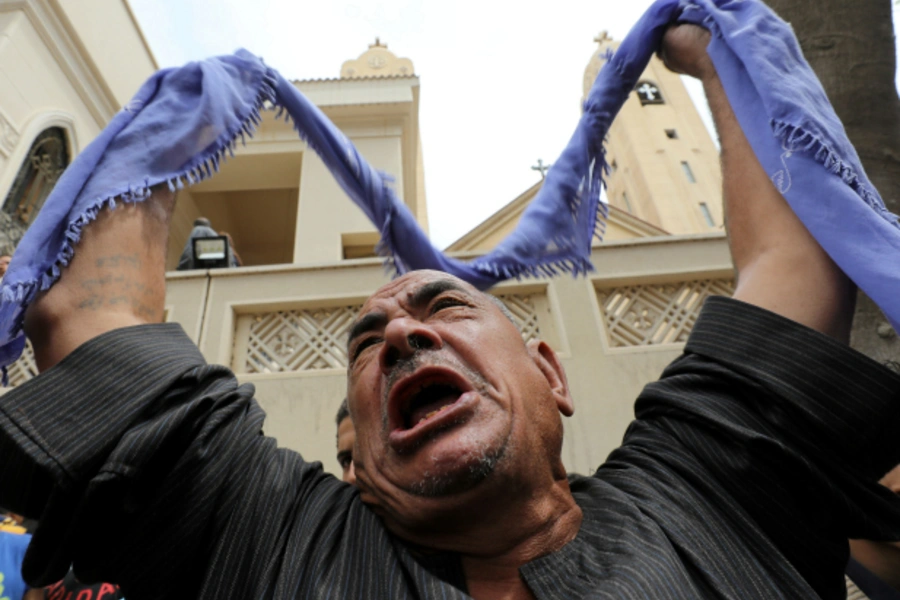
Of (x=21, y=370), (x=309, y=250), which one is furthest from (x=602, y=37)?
(x=21, y=370)

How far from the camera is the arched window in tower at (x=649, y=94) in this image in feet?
72.2

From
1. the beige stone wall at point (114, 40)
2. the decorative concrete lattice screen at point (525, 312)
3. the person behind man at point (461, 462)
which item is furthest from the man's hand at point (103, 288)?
the beige stone wall at point (114, 40)

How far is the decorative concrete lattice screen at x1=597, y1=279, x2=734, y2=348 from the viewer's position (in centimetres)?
365

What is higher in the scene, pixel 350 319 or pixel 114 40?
pixel 114 40

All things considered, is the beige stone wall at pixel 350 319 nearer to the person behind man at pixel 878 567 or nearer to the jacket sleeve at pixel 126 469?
the person behind man at pixel 878 567

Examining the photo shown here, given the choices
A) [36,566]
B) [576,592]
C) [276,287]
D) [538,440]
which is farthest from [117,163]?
[276,287]

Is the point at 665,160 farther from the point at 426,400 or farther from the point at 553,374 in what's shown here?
the point at 426,400

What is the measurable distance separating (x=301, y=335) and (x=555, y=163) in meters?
2.47

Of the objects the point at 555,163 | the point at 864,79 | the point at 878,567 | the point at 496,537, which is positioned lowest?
the point at 878,567

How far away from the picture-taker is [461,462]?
111 centimetres

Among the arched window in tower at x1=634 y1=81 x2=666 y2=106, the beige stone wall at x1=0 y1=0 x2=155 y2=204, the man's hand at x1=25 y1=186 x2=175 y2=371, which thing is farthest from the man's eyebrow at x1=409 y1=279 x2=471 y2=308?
the arched window in tower at x1=634 y1=81 x2=666 y2=106

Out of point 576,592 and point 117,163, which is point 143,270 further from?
point 576,592

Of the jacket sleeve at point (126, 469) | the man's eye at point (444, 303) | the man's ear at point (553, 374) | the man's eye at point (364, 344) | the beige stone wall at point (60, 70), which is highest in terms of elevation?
the beige stone wall at point (60, 70)

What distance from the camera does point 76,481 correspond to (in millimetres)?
1001
